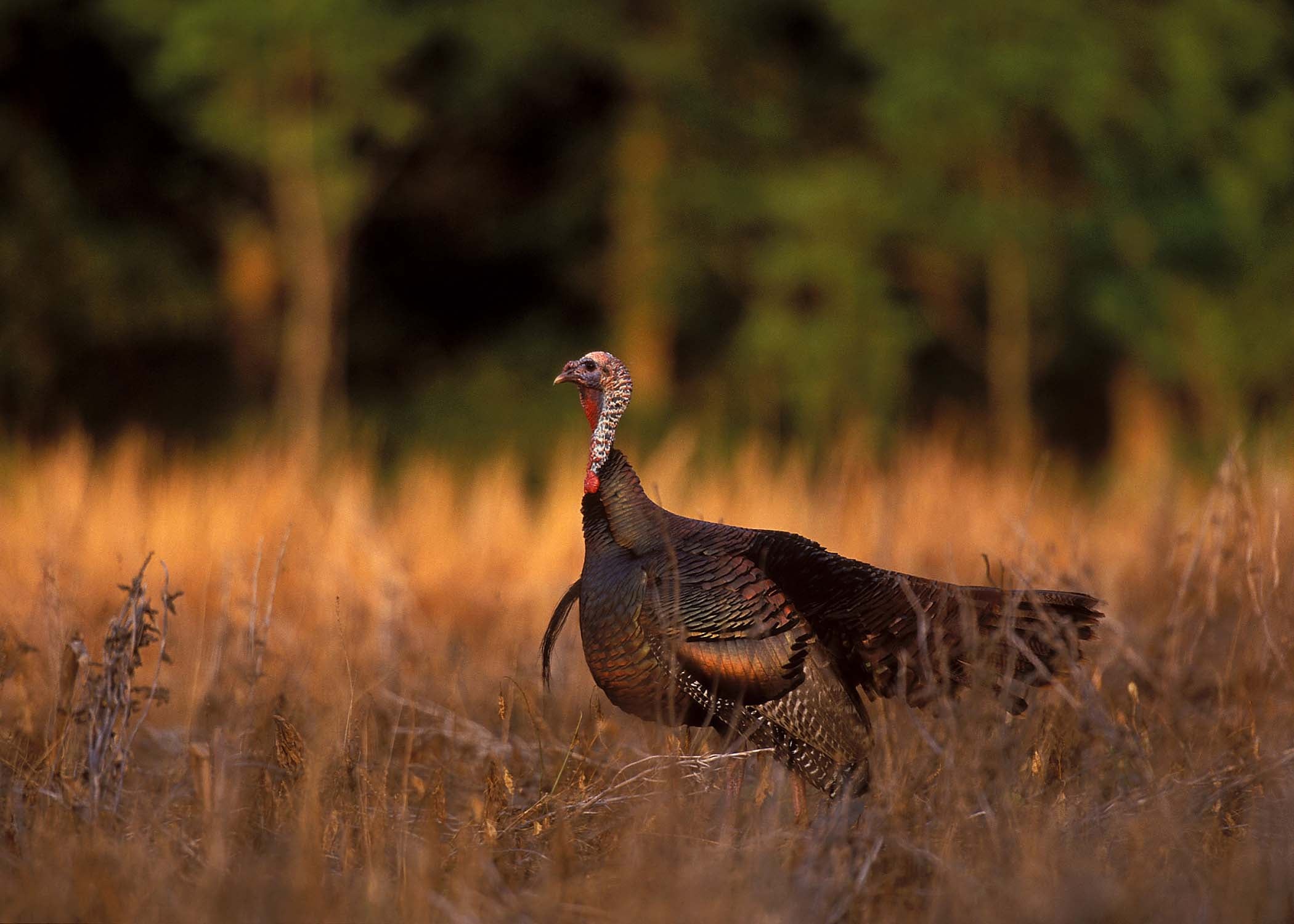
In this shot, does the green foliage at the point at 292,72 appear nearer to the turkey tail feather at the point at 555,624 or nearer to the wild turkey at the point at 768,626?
the turkey tail feather at the point at 555,624

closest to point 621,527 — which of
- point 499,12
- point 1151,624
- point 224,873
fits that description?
point 224,873

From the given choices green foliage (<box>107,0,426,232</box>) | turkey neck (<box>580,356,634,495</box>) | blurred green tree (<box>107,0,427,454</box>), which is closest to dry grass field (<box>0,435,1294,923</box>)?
turkey neck (<box>580,356,634,495</box>)

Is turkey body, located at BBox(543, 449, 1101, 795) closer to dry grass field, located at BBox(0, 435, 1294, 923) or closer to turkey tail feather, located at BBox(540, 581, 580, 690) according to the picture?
turkey tail feather, located at BBox(540, 581, 580, 690)

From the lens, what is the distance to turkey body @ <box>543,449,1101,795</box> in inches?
144

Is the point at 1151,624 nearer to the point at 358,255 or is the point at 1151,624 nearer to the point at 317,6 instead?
the point at 317,6

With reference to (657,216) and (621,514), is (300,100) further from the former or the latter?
(621,514)

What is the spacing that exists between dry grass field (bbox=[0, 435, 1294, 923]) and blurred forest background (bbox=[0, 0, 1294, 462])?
8.46 meters

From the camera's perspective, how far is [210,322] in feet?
65.4

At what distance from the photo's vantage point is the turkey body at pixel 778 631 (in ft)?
12.0

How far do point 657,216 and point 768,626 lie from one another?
17140mm

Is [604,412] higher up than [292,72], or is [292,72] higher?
[292,72]

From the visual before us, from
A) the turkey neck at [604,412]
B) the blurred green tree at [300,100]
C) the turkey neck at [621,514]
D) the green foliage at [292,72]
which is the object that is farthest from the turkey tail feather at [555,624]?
the green foliage at [292,72]

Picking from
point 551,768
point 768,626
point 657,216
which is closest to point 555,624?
point 551,768

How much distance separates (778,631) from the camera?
145 inches
